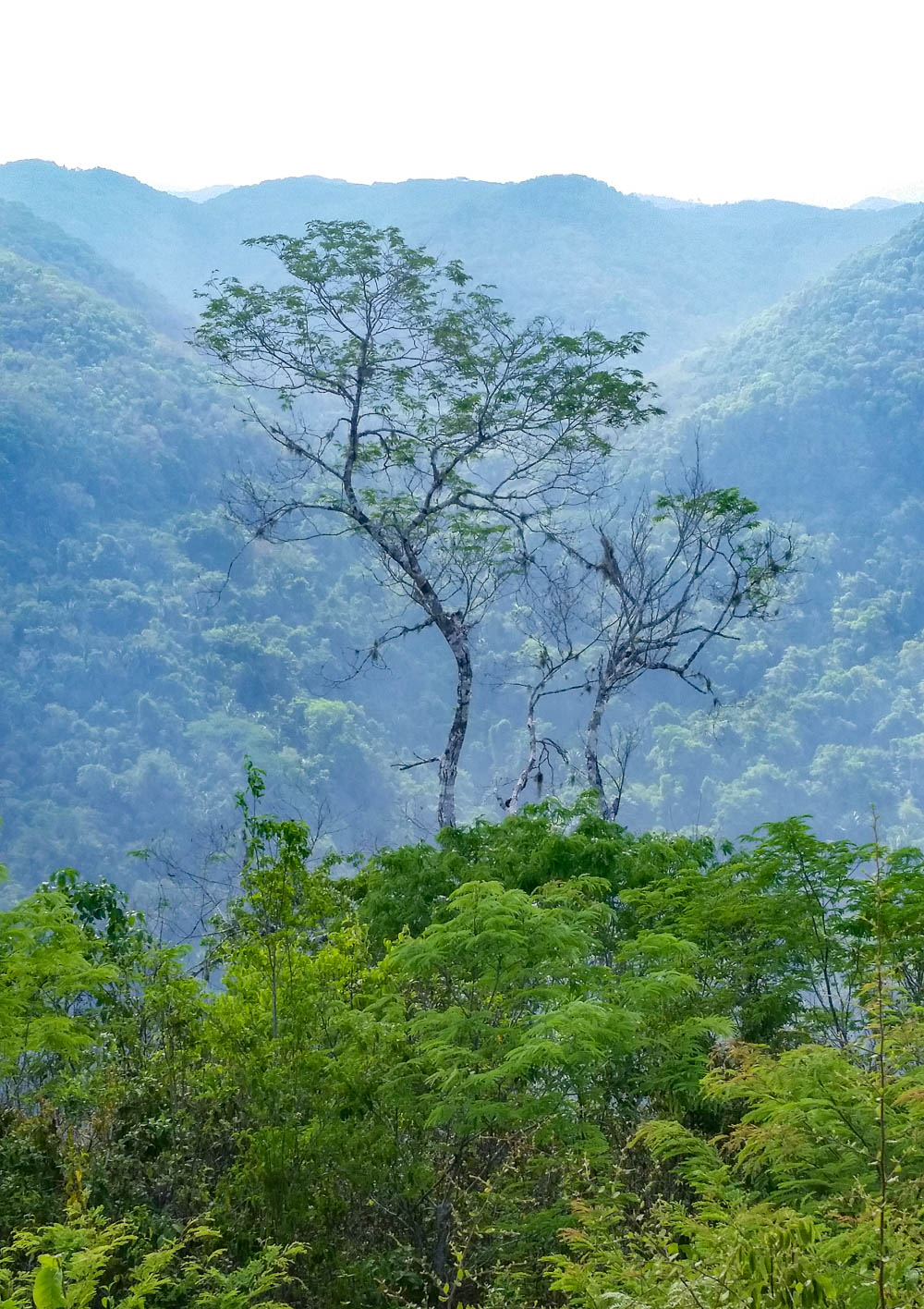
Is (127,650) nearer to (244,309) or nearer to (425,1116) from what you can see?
(244,309)

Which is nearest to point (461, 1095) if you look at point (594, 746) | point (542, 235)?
point (594, 746)

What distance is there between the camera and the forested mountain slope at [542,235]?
76750mm

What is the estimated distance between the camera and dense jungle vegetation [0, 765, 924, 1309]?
295cm

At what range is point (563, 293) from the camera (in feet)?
256

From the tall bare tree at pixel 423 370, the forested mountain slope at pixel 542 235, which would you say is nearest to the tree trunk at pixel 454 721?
the tall bare tree at pixel 423 370

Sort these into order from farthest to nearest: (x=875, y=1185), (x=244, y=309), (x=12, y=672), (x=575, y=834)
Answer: (x=12, y=672) → (x=244, y=309) → (x=575, y=834) → (x=875, y=1185)

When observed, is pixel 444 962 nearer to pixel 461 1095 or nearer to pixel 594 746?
pixel 461 1095

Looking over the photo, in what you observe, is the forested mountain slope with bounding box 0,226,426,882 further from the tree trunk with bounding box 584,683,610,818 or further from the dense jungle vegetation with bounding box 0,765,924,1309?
the dense jungle vegetation with bounding box 0,765,924,1309

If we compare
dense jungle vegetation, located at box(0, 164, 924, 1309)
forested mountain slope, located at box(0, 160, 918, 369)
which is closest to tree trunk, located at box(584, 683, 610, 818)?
dense jungle vegetation, located at box(0, 164, 924, 1309)

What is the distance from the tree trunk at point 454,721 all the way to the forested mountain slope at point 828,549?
30.5 meters

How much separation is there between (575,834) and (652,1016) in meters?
2.43

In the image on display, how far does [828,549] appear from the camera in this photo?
50406mm

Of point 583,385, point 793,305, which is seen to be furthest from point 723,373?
point 583,385

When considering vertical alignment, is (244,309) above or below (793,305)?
below
